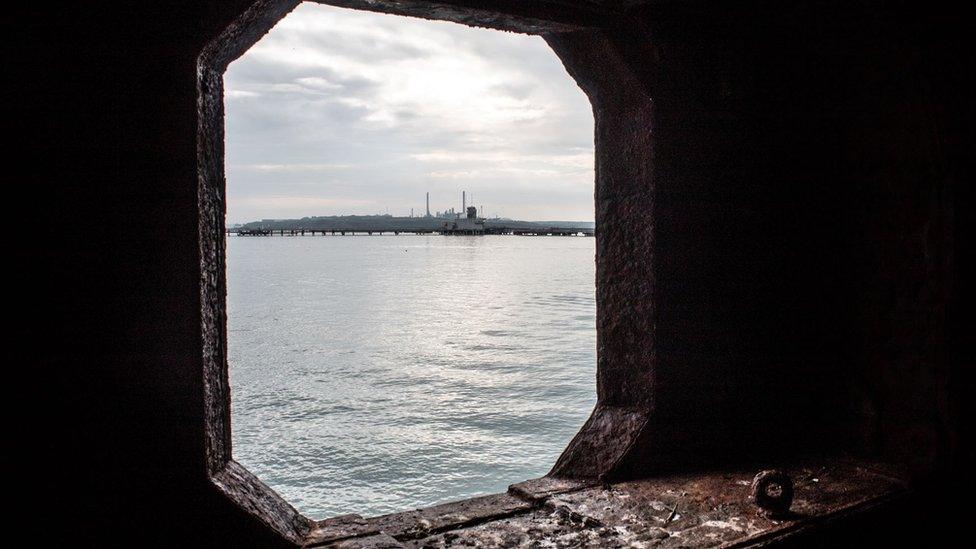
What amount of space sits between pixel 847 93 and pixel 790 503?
4.97ft

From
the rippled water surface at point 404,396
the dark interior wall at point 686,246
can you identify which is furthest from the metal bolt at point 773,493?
the rippled water surface at point 404,396

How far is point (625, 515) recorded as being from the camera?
75.8 inches

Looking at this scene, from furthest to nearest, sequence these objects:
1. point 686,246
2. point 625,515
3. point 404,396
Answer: point 404,396
point 686,246
point 625,515

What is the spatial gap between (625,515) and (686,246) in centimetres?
95

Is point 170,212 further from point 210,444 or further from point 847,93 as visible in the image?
point 847,93

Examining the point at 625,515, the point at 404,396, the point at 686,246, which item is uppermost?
the point at 686,246

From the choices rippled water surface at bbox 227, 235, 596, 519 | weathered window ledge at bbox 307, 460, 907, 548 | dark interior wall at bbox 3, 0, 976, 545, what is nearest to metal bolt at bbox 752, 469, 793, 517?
weathered window ledge at bbox 307, 460, 907, 548

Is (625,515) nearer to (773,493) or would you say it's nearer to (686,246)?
(773,493)

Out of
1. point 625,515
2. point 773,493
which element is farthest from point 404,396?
point 773,493

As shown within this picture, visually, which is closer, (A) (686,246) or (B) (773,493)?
(B) (773,493)

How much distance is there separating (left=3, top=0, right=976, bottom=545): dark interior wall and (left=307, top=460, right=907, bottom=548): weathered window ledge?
0.58 ft

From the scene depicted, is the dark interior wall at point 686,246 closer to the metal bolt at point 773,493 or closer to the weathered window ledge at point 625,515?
the weathered window ledge at point 625,515

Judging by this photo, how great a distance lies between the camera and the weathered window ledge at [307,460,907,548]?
175 centimetres

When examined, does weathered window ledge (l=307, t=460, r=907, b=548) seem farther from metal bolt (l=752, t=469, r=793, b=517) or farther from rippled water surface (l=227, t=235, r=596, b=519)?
rippled water surface (l=227, t=235, r=596, b=519)
